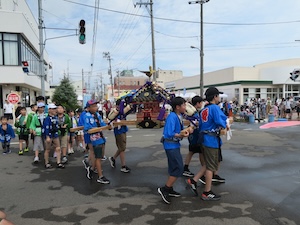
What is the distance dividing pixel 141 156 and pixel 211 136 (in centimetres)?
390

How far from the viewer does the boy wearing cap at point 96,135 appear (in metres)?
5.62

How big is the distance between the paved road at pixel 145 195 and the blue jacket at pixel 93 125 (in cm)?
91

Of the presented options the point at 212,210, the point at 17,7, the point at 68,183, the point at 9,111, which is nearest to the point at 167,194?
the point at 212,210

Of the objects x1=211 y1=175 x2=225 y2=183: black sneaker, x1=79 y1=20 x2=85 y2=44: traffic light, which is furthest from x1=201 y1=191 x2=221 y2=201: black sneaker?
x1=79 y1=20 x2=85 y2=44: traffic light

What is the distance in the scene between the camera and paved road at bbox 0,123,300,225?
4074 millimetres

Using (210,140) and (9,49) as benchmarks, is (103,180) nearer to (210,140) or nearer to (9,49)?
(210,140)

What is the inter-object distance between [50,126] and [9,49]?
18.8 m

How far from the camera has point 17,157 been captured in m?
8.67

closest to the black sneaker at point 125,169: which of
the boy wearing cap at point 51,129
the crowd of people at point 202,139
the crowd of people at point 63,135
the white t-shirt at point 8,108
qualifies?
the crowd of people at point 63,135

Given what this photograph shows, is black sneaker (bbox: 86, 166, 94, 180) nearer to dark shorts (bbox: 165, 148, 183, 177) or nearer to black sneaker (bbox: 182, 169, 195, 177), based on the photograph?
black sneaker (bbox: 182, 169, 195, 177)

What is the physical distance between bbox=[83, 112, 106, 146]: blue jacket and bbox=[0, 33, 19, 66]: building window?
20.0 metres

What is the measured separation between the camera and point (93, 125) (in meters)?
5.83

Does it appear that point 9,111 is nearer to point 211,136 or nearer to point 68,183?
point 68,183

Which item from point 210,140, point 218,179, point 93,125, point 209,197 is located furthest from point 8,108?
point 209,197
